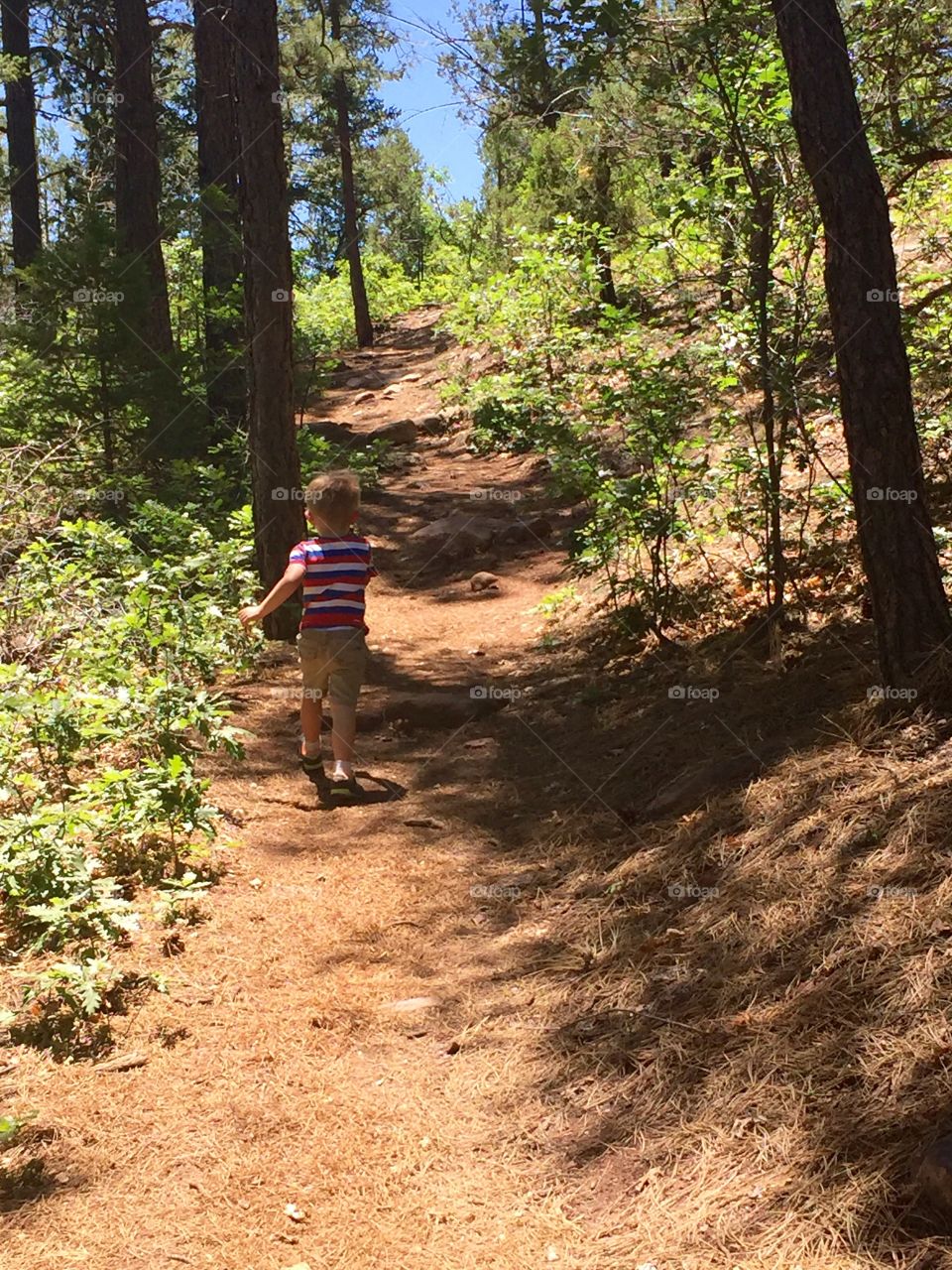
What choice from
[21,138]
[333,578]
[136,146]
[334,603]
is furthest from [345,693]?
[21,138]

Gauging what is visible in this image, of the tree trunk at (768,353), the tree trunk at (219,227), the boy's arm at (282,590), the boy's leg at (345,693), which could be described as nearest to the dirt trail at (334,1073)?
the boy's leg at (345,693)

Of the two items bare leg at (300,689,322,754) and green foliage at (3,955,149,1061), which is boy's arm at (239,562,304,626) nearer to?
bare leg at (300,689,322,754)

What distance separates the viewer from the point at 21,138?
66.9 ft

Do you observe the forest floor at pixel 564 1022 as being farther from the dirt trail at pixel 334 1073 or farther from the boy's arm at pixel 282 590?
the boy's arm at pixel 282 590

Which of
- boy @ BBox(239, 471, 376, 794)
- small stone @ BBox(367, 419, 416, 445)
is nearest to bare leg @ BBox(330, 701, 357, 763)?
boy @ BBox(239, 471, 376, 794)

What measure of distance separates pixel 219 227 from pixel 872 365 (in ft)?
29.8

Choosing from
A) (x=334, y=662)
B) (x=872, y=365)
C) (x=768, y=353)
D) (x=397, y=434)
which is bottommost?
(x=334, y=662)

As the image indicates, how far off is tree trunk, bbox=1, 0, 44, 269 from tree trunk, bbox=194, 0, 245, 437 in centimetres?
499

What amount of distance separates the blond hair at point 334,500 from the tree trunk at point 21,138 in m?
13.4

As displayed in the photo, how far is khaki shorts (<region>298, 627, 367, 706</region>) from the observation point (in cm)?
605

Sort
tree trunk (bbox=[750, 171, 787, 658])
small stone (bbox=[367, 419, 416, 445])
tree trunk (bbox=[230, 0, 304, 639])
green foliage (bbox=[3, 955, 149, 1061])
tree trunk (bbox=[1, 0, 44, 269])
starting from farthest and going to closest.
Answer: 1. tree trunk (bbox=[1, 0, 44, 269])
2. small stone (bbox=[367, 419, 416, 445])
3. tree trunk (bbox=[230, 0, 304, 639])
4. tree trunk (bbox=[750, 171, 787, 658])
5. green foliage (bbox=[3, 955, 149, 1061])

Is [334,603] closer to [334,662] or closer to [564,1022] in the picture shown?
[334,662]

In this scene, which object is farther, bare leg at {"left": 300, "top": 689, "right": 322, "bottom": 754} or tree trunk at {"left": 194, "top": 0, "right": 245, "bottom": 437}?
tree trunk at {"left": 194, "top": 0, "right": 245, "bottom": 437}

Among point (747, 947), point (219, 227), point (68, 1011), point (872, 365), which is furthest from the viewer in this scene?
point (219, 227)
